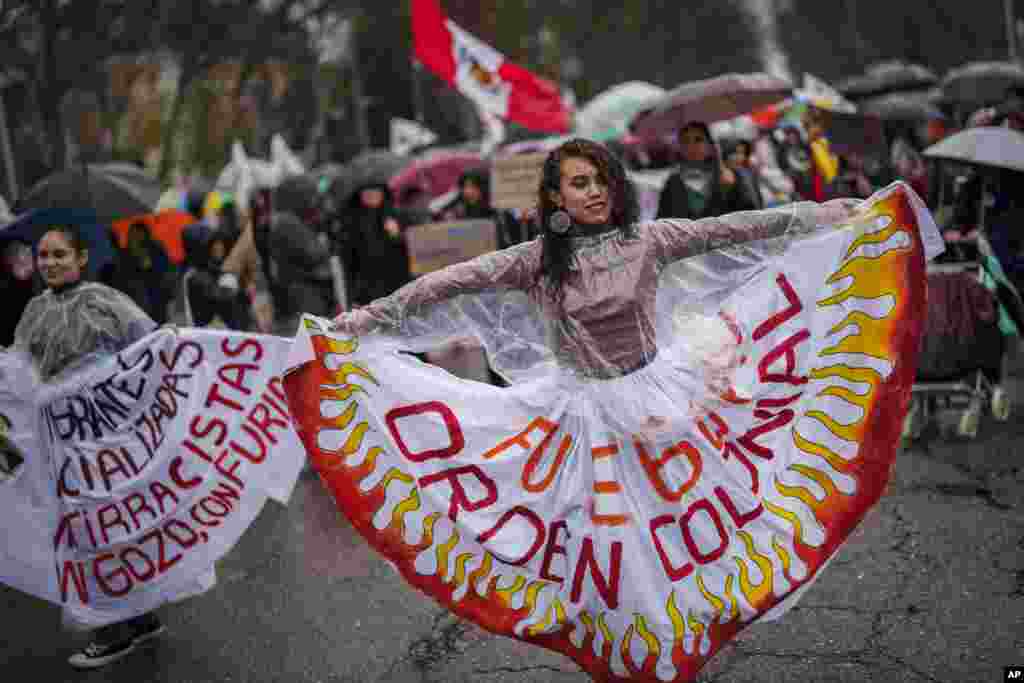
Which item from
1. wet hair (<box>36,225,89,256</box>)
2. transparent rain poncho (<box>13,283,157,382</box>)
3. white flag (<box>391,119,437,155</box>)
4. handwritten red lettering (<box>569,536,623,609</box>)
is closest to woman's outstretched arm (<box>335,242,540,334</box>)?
handwritten red lettering (<box>569,536,623,609</box>)

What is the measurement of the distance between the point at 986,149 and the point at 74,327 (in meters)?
5.63

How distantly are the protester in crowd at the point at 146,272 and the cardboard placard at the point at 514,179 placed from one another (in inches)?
130

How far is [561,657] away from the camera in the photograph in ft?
15.3

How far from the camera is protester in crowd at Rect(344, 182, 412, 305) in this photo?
9383mm

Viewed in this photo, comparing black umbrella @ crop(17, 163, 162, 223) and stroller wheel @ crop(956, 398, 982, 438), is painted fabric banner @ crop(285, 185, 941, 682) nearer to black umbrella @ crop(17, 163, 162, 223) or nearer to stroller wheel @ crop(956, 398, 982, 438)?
stroller wheel @ crop(956, 398, 982, 438)

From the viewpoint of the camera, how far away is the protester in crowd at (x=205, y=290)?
9.31 metres

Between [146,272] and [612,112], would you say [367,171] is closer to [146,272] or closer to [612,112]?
[146,272]

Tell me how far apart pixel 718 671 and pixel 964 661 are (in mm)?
888

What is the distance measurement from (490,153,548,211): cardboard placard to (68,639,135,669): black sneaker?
5823 mm

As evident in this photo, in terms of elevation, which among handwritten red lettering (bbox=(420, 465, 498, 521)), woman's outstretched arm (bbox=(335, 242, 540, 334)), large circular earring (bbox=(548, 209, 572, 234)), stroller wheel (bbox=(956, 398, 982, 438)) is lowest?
stroller wheel (bbox=(956, 398, 982, 438))

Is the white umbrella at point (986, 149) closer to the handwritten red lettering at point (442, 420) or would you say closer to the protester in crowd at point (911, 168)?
the protester in crowd at point (911, 168)

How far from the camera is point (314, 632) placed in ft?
17.0

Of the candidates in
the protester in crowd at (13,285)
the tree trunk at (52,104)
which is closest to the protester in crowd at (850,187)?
the protester in crowd at (13,285)

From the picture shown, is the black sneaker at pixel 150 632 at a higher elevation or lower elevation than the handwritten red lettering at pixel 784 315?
lower
